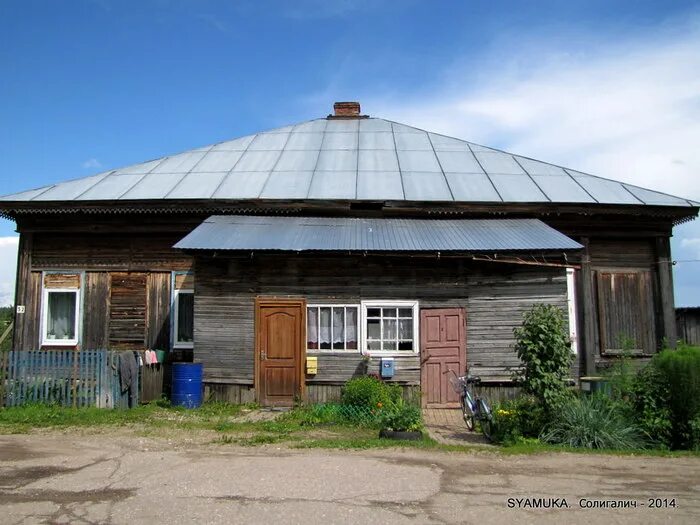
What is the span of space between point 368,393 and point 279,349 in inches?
88.5

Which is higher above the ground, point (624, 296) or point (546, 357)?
point (624, 296)

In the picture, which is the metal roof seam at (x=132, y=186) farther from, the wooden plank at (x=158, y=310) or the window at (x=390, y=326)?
the window at (x=390, y=326)

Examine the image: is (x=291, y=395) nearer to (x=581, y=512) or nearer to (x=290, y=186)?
(x=290, y=186)

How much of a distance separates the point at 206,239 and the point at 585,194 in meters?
9.35

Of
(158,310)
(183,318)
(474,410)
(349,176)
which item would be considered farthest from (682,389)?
(158,310)

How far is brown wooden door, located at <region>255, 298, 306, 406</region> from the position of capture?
11.8 meters

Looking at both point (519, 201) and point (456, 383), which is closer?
point (456, 383)

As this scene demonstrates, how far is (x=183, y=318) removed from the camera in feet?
46.0

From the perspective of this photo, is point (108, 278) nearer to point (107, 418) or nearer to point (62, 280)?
point (62, 280)

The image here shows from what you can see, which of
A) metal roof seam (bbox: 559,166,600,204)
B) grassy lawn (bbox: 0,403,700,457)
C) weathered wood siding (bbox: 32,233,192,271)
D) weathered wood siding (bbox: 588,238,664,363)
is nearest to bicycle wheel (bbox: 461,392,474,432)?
grassy lawn (bbox: 0,403,700,457)

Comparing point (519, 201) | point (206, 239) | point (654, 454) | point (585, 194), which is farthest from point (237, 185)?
point (654, 454)

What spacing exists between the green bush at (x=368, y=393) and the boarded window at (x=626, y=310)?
582 centimetres

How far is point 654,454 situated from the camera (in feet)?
26.9

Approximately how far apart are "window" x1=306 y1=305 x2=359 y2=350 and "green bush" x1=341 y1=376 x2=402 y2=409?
0.99 meters
